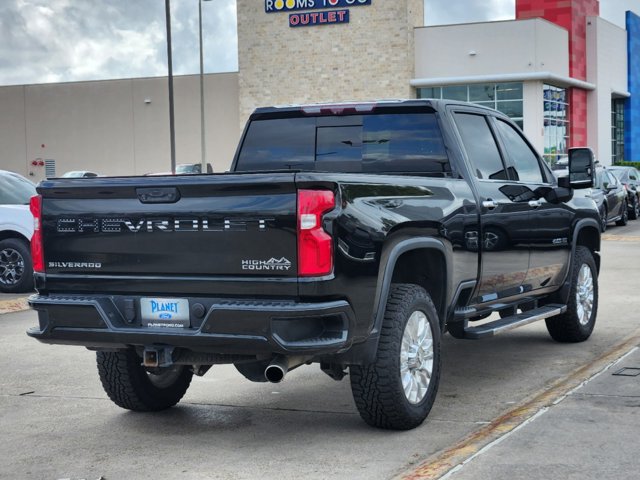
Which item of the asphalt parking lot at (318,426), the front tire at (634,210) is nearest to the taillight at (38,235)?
the asphalt parking lot at (318,426)

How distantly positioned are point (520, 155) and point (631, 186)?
2578 centimetres

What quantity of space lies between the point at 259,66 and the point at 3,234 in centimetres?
3868

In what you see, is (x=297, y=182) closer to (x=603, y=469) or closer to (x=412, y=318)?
(x=412, y=318)

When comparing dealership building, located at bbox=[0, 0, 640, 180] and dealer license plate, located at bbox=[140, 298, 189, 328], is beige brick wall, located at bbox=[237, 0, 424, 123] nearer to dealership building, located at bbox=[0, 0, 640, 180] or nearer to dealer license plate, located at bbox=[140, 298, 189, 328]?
dealership building, located at bbox=[0, 0, 640, 180]

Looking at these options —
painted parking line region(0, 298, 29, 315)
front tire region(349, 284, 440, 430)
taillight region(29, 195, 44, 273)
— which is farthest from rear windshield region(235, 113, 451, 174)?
painted parking line region(0, 298, 29, 315)

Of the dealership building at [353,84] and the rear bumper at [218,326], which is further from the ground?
the dealership building at [353,84]

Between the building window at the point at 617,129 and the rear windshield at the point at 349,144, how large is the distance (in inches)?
2192

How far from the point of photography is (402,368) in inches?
253

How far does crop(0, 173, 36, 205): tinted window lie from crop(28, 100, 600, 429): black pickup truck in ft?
28.9

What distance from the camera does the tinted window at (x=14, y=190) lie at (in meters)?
15.7

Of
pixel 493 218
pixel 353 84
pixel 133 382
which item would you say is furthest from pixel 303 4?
pixel 133 382

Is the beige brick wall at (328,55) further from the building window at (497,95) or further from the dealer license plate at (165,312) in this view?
the dealer license plate at (165,312)

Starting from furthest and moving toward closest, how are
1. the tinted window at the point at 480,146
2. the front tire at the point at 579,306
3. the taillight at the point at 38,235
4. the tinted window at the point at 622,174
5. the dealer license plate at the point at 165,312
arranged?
1. the tinted window at the point at 622,174
2. the front tire at the point at 579,306
3. the tinted window at the point at 480,146
4. the taillight at the point at 38,235
5. the dealer license plate at the point at 165,312

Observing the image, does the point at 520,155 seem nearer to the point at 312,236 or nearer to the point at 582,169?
the point at 582,169
